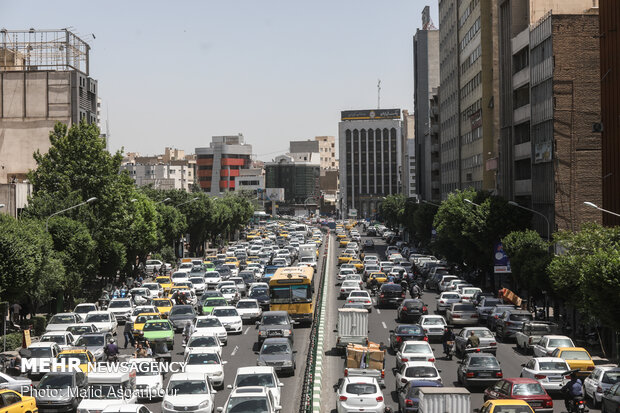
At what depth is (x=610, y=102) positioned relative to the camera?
48.2 metres

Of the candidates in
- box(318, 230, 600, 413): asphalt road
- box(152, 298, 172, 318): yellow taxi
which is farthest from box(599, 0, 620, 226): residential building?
box(152, 298, 172, 318): yellow taxi

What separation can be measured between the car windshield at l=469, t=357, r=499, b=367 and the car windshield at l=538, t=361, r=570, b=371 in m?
1.45

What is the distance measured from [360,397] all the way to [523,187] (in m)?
48.6

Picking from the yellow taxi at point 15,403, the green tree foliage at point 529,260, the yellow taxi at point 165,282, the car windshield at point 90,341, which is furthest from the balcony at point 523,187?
the yellow taxi at point 15,403

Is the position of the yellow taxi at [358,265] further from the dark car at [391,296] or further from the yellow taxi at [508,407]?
the yellow taxi at [508,407]

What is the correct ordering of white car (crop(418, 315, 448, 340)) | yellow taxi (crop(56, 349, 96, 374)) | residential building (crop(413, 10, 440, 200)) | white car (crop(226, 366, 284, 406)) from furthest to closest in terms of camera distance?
residential building (crop(413, 10, 440, 200)), white car (crop(418, 315, 448, 340)), yellow taxi (crop(56, 349, 96, 374)), white car (crop(226, 366, 284, 406))

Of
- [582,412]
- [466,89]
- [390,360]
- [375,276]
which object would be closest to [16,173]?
[375,276]

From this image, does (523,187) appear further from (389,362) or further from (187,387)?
(187,387)

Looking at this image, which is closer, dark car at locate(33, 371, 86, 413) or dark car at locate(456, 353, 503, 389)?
dark car at locate(33, 371, 86, 413)

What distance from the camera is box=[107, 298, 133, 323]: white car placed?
155 ft

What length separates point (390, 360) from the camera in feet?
115

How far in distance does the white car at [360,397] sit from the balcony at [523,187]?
46.5 metres

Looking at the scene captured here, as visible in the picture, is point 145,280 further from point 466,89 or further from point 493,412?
point 493,412

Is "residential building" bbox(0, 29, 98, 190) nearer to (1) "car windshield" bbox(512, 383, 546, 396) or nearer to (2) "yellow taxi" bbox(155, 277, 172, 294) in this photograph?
(2) "yellow taxi" bbox(155, 277, 172, 294)
